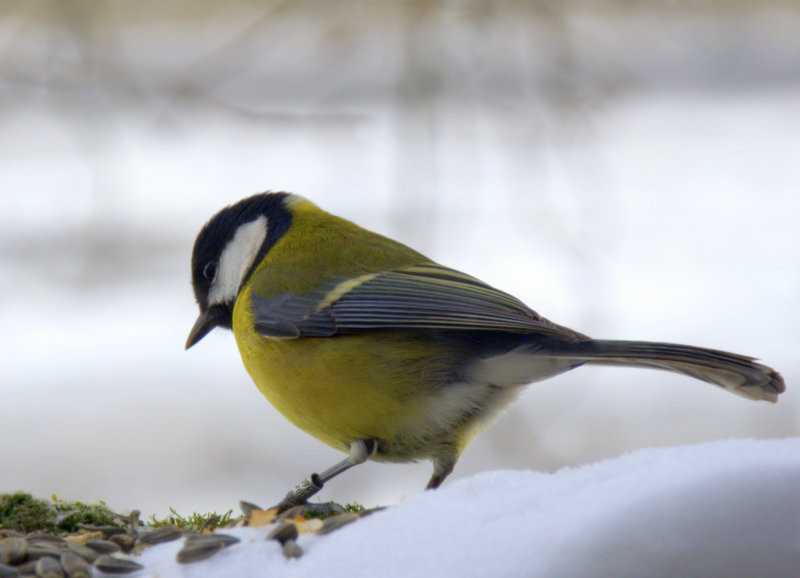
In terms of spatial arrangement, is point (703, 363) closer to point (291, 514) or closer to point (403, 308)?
point (403, 308)

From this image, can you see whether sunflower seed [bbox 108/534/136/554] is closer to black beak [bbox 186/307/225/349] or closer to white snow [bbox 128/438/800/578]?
white snow [bbox 128/438/800/578]

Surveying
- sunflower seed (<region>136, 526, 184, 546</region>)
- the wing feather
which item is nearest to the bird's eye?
the wing feather

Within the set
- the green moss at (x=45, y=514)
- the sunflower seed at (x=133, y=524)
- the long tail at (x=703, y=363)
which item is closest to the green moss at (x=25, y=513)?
the green moss at (x=45, y=514)

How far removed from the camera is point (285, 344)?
1.54 meters

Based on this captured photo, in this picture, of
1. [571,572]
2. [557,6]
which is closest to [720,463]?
[571,572]

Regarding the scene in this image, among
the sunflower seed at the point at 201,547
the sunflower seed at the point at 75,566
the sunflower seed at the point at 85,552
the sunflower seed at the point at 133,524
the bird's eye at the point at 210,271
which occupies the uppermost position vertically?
the bird's eye at the point at 210,271

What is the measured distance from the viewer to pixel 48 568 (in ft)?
3.29

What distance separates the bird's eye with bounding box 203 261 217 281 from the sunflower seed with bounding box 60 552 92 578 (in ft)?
2.83

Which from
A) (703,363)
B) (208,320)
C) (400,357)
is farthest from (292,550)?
(208,320)

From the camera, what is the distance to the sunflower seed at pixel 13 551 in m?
1.06

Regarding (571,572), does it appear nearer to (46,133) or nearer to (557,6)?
(557,6)

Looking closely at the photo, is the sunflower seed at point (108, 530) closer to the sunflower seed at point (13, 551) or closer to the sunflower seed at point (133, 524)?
the sunflower seed at point (133, 524)

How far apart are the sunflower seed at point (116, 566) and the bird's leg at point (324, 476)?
44 cm

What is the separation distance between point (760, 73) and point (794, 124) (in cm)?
27
